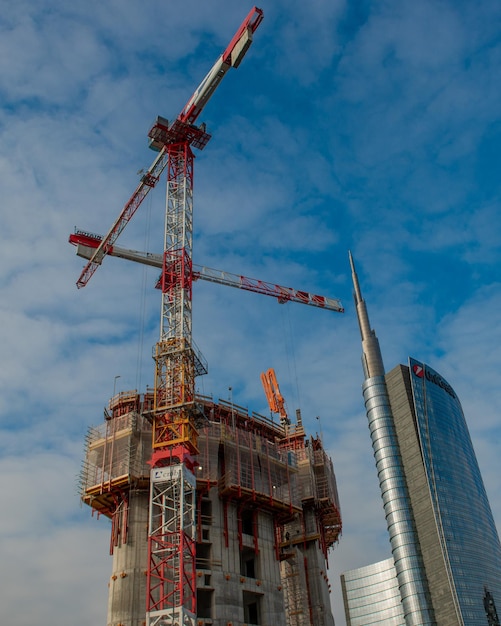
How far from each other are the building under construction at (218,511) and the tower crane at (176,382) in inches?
61.5

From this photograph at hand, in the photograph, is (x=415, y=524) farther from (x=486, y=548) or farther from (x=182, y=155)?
(x=182, y=155)

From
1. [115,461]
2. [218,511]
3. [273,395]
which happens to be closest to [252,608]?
[218,511]

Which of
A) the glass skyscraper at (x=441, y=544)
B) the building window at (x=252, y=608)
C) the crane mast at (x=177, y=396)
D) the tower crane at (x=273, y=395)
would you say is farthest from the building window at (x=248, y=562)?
the glass skyscraper at (x=441, y=544)

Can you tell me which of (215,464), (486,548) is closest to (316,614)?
(215,464)

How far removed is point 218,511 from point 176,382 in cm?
1707

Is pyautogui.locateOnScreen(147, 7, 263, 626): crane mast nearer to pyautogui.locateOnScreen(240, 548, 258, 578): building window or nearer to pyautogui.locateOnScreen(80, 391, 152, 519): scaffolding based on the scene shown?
pyautogui.locateOnScreen(80, 391, 152, 519): scaffolding

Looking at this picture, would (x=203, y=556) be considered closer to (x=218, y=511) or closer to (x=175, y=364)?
(x=218, y=511)

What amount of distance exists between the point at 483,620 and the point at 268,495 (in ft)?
427

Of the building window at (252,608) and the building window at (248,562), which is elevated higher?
the building window at (248,562)

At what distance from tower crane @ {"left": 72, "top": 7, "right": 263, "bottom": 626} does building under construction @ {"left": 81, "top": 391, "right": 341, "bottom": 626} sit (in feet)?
5.13

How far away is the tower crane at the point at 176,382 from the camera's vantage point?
64.3 metres

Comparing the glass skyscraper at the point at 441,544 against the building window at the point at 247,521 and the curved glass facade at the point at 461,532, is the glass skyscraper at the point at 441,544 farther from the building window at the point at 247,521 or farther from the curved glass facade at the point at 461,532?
the building window at the point at 247,521

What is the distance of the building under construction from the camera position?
72000 millimetres

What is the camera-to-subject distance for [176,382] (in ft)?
243
